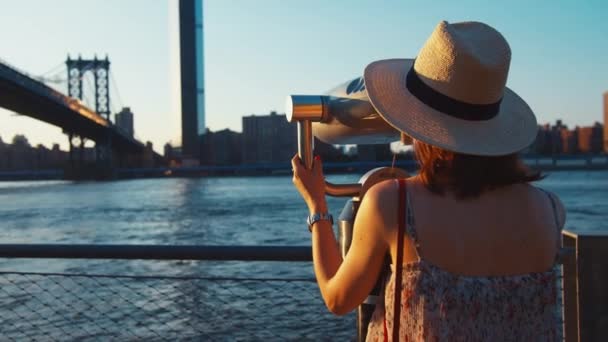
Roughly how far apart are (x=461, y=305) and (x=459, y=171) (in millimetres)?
155

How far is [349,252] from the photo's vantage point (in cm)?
81

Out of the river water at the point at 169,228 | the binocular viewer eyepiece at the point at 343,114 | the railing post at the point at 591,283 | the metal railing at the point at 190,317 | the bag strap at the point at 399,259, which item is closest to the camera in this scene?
the bag strap at the point at 399,259

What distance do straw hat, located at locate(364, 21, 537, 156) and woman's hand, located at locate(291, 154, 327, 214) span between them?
0.16 meters

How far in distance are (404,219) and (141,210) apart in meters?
21.4

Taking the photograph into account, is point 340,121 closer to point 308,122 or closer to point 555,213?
point 308,122

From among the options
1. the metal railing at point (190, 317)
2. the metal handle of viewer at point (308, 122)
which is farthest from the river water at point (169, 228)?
the metal handle of viewer at point (308, 122)

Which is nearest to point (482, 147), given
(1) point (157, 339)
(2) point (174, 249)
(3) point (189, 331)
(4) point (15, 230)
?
(2) point (174, 249)

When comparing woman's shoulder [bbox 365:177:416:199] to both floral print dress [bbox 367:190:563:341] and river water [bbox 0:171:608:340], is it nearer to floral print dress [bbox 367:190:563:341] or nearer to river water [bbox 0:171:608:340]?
floral print dress [bbox 367:190:563:341]

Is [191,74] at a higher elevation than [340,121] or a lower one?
higher

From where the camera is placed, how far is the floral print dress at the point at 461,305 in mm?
780

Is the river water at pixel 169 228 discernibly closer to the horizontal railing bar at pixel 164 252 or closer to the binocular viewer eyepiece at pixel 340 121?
the horizontal railing bar at pixel 164 252

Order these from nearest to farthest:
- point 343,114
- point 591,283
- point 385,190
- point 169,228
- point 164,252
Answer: point 385,190, point 343,114, point 591,283, point 164,252, point 169,228

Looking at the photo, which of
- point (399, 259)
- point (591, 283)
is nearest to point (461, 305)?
point (399, 259)

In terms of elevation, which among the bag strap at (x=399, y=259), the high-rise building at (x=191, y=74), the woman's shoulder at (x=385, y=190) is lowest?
the bag strap at (x=399, y=259)
